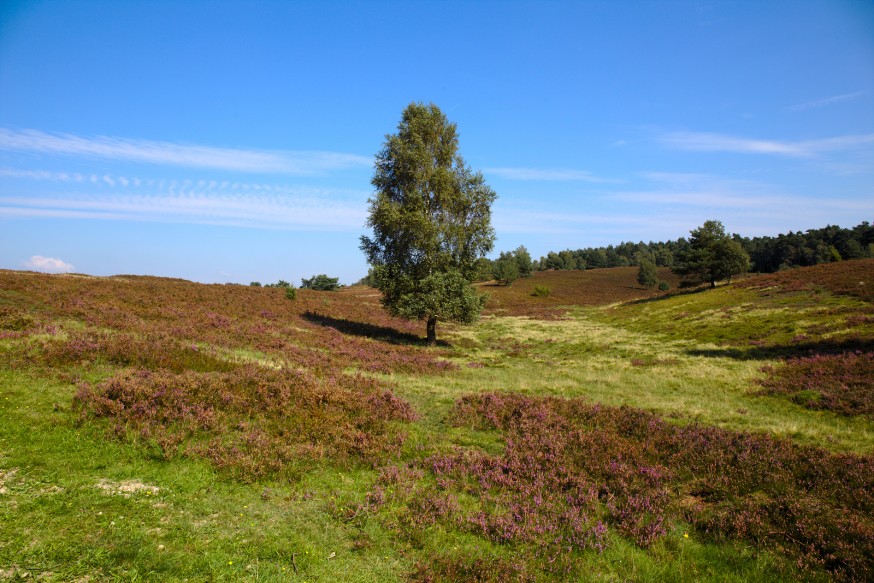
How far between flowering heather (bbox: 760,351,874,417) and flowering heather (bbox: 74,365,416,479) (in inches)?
610

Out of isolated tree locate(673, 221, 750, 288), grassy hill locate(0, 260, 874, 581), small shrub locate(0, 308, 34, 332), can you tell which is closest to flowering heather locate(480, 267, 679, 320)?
isolated tree locate(673, 221, 750, 288)

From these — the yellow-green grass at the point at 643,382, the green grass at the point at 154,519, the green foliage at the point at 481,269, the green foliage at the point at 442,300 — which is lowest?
the yellow-green grass at the point at 643,382

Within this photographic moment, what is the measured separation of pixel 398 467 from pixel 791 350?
27.4 meters

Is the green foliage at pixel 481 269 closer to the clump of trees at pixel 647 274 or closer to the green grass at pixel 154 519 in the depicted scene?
the green grass at pixel 154 519

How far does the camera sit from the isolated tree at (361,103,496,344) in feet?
101

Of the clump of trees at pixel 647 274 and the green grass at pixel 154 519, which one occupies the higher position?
the clump of trees at pixel 647 274

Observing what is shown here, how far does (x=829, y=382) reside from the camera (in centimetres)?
1722

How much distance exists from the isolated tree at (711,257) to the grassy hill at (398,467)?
54.4 meters

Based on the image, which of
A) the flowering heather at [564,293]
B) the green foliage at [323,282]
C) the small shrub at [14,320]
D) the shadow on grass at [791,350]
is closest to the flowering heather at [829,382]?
the shadow on grass at [791,350]

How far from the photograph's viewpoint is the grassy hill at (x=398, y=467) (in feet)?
19.8

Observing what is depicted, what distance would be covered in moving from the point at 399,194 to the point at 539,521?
93.8 ft

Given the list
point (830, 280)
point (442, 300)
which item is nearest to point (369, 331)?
point (442, 300)

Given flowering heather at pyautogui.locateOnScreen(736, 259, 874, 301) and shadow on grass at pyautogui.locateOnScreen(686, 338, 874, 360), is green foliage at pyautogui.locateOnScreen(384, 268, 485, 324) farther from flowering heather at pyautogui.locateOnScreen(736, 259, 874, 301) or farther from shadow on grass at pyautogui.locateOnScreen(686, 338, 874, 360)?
flowering heather at pyautogui.locateOnScreen(736, 259, 874, 301)

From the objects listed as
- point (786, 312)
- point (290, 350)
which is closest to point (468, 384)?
point (290, 350)
